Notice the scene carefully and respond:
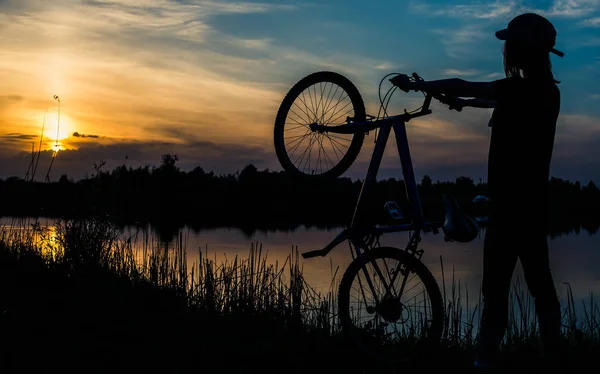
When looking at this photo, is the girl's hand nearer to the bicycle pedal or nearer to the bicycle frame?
the bicycle frame

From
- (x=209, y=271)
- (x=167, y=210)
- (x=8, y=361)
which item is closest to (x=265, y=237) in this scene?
(x=167, y=210)

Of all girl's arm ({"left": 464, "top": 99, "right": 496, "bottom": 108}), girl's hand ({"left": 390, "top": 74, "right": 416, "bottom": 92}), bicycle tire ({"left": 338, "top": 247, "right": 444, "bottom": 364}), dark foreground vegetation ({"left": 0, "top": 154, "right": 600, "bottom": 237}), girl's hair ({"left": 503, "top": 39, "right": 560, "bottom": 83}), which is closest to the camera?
girl's hair ({"left": 503, "top": 39, "right": 560, "bottom": 83})

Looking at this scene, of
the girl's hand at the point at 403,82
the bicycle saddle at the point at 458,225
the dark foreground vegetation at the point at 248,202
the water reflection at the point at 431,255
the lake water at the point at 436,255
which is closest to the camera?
the bicycle saddle at the point at 458,225

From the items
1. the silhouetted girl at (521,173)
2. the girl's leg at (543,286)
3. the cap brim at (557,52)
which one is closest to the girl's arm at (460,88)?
the silhouetted girl at (521,173)

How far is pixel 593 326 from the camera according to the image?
24.0 ft

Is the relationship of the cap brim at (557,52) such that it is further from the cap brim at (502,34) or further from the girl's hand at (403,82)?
the girl's hand at (403,82)

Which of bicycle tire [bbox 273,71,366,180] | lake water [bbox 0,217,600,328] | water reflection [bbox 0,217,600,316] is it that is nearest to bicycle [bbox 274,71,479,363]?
bicycle tire [bbox 273,71,366,180]

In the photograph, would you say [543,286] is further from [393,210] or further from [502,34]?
[502,34]

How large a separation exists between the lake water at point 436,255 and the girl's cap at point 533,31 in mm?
11531

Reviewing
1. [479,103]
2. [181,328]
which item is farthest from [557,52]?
[181,328]

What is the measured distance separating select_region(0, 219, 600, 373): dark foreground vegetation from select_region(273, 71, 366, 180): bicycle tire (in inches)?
68.6

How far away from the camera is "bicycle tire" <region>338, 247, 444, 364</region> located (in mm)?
4902

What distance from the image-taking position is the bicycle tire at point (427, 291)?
490 centimetres

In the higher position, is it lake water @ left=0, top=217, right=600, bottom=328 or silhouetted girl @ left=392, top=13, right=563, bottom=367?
silhouetted girl @ left=392, top=13, right=563, bottom=367
